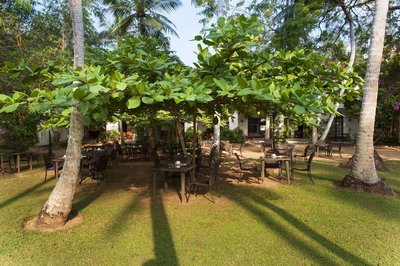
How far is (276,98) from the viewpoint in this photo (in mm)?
Answer: 3537

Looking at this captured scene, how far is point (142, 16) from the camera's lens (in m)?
16.4

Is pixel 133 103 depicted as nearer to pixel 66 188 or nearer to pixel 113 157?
pixel 66 188

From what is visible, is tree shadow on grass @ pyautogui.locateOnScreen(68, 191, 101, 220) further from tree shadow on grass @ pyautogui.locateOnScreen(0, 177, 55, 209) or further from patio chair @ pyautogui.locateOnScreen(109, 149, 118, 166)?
patio chair @ pyautogui.locateOnScreen(109, 149, 118, 166)

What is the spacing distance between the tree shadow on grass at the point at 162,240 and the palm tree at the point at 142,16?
44.7 ft

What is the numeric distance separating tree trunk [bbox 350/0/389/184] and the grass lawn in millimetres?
736

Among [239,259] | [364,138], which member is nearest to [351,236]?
[239,259]

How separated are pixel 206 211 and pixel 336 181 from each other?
4.55m

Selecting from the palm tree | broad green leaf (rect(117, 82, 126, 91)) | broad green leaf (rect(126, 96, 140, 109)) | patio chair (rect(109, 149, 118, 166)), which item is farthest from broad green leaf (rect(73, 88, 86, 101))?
the palm tree

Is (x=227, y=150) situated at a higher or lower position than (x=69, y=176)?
lower

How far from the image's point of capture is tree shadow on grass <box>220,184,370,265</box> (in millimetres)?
3682

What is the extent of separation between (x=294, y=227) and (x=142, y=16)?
50.0ft

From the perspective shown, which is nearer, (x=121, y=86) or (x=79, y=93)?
A: (x=79, y=93)

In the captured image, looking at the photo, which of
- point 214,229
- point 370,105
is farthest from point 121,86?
point 370,105

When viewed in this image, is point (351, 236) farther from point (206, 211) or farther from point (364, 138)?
point (364, 138)
